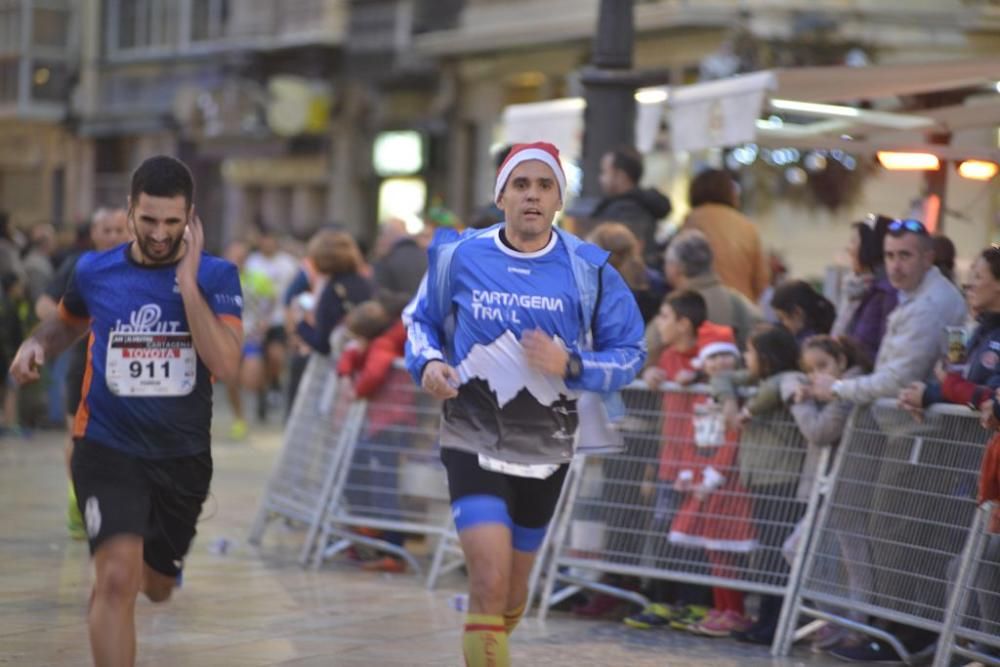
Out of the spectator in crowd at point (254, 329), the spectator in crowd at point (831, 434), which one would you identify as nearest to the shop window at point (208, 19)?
the spectator in crowd at point (254, 329)

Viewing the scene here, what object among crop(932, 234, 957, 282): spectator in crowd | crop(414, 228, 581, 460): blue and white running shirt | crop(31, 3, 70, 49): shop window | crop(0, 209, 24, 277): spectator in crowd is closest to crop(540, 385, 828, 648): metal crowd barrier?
crop(932, 234, 957, 282): spectator in crowd

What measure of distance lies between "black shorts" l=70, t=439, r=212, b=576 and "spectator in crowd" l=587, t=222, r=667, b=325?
3741 mm

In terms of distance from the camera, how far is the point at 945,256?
10.1 m

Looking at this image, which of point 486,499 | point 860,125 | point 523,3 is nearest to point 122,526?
point 486,499

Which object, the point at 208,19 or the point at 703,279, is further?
the point at 208,19

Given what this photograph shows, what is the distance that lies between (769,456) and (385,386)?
9.51ft

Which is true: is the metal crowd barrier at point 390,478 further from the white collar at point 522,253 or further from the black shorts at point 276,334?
the black shorts at point 276,334

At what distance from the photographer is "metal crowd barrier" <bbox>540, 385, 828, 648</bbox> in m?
9.64

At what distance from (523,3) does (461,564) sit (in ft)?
67.2

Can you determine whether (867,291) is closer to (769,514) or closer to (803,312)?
(803,312)

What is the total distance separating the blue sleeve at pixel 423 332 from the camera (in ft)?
22.4

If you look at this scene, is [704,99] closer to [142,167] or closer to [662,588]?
[662,588]

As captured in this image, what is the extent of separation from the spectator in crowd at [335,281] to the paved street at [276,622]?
161 centimetres

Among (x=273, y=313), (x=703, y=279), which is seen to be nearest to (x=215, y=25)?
(x=273, y=313)
